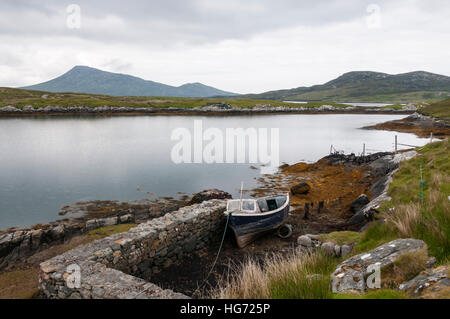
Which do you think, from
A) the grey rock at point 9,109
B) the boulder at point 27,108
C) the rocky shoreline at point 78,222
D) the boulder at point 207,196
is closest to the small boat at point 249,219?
the boulder at point 207,196

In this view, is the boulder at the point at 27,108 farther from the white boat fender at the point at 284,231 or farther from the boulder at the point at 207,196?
the white boat fender at the point at 284,231

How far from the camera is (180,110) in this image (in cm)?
11144

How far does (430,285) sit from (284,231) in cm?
1101

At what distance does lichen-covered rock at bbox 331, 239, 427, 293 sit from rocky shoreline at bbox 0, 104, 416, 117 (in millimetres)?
105920

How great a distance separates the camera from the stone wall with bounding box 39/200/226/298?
7.47 m

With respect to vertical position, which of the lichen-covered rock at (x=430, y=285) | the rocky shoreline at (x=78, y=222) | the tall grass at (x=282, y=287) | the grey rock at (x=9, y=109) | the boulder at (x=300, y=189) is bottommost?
the rocky shoreline at (x=78, y=222)

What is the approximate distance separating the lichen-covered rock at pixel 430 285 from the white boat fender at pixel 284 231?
995 cm

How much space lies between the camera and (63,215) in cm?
1944

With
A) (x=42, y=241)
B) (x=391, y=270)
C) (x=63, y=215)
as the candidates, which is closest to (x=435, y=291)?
(x=391, y=270)

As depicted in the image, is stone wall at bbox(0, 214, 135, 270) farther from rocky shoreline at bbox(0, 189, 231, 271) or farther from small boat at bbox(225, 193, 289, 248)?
small boat at bbox(225, 193, 289, 248)

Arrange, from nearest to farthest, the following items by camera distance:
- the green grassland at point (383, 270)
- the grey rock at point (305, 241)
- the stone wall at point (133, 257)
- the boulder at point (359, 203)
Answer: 1. the green grassland at point (383, 270)
2. the stone wall at point (133, 257)
3. the grey rock at point (305, 241)
4. the boulder at point (359, 203)

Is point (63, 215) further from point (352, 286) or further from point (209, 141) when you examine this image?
point (209, 141)

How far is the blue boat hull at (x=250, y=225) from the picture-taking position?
13.4 m
